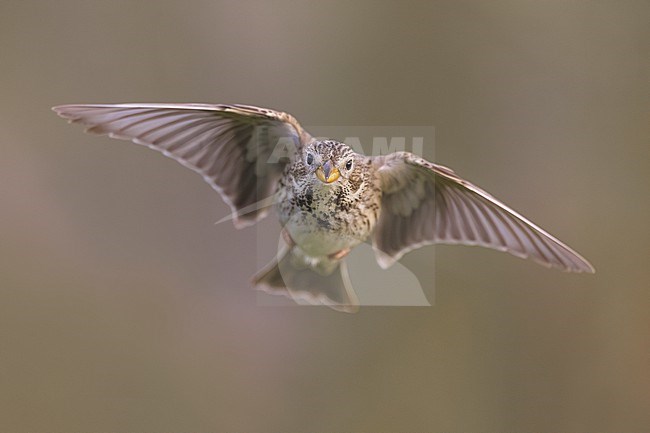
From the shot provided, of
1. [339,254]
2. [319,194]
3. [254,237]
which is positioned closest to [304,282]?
[339,254]

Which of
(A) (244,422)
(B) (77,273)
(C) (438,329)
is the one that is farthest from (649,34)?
(B) (77,273)

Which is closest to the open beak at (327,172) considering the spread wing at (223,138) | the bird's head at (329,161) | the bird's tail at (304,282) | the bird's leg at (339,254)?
the bird's head at (329,161)

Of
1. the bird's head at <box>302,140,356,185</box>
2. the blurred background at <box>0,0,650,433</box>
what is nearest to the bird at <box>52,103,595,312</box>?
the bird's head at <box>302,140,356,185</box>

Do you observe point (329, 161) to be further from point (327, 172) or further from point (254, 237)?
point (254, 237)

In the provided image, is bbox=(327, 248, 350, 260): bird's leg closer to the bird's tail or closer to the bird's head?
the bird's tail

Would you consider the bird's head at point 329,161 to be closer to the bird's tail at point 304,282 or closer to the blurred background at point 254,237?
the bird's tail at point 304,282
